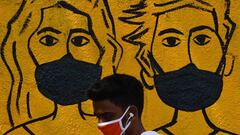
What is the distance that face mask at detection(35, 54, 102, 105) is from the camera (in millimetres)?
5297

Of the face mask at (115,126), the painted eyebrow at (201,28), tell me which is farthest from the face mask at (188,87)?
the face mask at (115,126)

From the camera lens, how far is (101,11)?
5.33m

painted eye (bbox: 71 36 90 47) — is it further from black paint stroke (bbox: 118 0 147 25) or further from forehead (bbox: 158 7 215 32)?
forehead (bbox: 158 7 215 32)

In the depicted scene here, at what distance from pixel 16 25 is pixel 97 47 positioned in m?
0.70

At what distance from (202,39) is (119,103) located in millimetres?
1958

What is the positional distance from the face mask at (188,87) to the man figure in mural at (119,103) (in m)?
1.68

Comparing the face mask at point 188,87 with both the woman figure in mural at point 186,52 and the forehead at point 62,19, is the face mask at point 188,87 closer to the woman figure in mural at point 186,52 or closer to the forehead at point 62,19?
the woman figure in mural at point 186,52

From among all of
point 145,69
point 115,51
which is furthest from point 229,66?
point 115,51

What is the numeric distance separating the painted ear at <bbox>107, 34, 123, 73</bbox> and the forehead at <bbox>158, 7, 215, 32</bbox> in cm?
38

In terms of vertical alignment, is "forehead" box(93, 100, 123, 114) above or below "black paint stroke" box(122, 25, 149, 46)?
below

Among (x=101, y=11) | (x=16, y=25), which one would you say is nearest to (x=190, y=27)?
(x=101, y=11)

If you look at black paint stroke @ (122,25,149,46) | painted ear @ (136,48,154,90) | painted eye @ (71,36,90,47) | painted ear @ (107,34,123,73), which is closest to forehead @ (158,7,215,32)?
black paint stroke @ (122,25,149,46)

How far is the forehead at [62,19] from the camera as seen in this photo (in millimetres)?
5309

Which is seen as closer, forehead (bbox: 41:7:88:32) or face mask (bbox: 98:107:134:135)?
face mask (bbox: 98:107:134:135)
